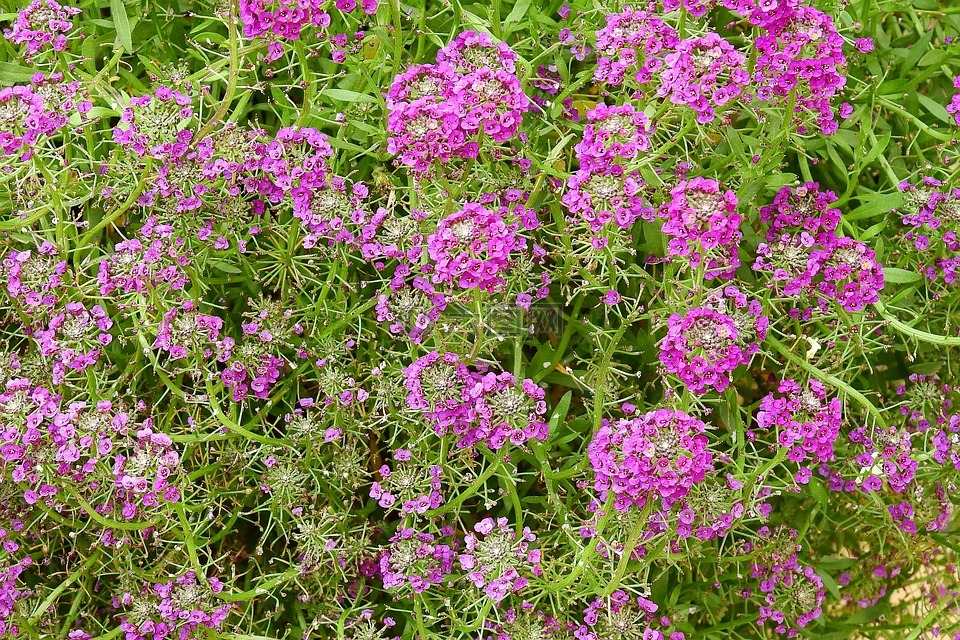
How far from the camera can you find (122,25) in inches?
88.4

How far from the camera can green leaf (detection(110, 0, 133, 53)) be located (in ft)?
7.30

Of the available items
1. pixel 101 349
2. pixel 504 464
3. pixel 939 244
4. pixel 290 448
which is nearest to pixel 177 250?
pixel 101 349

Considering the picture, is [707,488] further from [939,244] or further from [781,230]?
[939,244]

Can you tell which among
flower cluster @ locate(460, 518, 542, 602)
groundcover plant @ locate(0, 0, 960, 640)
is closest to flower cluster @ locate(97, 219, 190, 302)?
groundcover plant @ locate(0, 0, 960, 640)

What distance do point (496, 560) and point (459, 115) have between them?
2.83 ft

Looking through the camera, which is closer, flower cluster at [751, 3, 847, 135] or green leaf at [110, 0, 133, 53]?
flower cluster at [751, 3, 847, 135]

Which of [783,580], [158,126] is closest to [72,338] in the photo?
[158,126]

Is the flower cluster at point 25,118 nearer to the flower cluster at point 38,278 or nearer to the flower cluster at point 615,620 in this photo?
the flower cluster at point 38,278

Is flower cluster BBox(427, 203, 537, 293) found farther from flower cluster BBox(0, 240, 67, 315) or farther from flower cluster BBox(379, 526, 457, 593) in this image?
flower cluster BBox(0, 240, 67, 315)

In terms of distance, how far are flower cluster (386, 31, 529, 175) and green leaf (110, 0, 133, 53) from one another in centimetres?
85

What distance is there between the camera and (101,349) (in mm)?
2061

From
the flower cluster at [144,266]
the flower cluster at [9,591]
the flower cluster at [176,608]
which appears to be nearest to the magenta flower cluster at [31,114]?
the flower cluster at [144,266]

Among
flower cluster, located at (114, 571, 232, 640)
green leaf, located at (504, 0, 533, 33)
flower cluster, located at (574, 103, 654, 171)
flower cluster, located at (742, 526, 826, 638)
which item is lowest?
flower cluster, located at (742, 526, 826, 638)

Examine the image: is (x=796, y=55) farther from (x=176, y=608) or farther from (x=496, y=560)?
(x=176, y=608)
